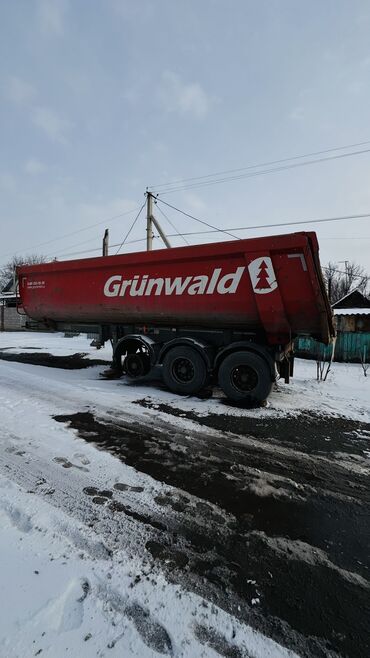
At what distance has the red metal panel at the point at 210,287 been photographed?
5.57 m

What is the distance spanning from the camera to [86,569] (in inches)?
79.4

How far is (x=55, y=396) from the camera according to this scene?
19.5ft

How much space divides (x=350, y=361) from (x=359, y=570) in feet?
39.1

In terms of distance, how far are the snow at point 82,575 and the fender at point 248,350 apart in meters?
3.17

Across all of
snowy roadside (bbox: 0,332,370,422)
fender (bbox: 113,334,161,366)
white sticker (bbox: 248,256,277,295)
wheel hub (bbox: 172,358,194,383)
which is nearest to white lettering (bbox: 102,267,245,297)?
white sticker (bbox: 248,256,277,295)

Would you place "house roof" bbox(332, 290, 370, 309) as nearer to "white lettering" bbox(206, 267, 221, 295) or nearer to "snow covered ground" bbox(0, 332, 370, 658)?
"white lettering" bbox(206, 267, 221, 295)

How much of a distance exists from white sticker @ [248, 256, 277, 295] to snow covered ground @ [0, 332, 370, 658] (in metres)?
3.73

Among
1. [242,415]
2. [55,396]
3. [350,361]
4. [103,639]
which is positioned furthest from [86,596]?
[350,361]

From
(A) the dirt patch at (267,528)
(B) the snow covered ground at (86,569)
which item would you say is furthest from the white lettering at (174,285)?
(B) the snow covered ground at (86,569)

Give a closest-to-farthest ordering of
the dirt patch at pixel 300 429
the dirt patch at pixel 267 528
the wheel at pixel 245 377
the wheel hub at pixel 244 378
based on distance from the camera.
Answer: the dirt patch at pixel 267 528 < the dirt patch at pixel 300 429 < the wheel at pixel 245 377 < the wheel hub at pixel 244 378

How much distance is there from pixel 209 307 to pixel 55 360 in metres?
6.56

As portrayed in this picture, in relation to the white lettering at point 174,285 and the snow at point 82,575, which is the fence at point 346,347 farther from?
the snow at point 82,575

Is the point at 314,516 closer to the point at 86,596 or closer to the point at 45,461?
the point at 86,596

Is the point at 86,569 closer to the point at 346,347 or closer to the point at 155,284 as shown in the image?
the point at 155,284
